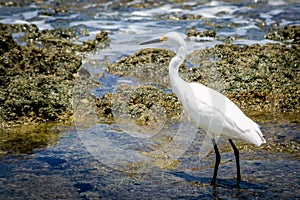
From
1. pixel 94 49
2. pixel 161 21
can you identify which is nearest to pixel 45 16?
pixel 161 21

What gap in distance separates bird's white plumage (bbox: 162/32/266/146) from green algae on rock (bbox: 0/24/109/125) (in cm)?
264

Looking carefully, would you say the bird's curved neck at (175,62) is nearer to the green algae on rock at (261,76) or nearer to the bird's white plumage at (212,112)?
the bird's white plumage at (212,112)

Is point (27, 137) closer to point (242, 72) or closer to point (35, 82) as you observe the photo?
point (35, 82)

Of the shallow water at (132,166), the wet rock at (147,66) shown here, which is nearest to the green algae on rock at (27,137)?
the shallow water at (132,166)

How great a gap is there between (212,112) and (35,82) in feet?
12.6

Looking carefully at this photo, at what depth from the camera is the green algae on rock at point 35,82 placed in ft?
23.2

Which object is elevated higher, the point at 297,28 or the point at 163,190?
the point at 297,28

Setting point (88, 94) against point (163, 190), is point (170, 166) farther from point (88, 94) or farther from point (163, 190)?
point (88, 94)

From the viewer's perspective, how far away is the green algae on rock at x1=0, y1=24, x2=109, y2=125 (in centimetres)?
707

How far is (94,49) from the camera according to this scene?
1120 centimetres

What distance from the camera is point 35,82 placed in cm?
773

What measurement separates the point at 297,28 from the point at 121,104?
6.63 metres

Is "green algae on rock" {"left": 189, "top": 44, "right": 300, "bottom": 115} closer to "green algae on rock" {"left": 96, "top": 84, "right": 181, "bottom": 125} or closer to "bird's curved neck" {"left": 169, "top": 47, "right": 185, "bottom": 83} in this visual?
"green algae on rock" {"left": 96, "top": 84, "right": 181, "bottom": 125}

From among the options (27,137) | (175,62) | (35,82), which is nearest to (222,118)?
(175,62)
